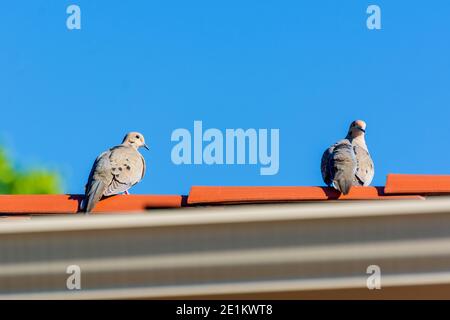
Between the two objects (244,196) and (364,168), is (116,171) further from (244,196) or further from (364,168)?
(244,196)

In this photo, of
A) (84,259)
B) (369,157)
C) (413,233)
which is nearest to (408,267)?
(413,233)

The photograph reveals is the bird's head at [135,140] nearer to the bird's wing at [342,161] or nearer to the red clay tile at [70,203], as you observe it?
the bird's wing at [342,161]

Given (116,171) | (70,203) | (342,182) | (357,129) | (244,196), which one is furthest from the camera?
(357,129)

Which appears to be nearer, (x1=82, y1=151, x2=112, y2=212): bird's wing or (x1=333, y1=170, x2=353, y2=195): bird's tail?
(x1=333, y1=170, x2=353, y2=195): bird's tail

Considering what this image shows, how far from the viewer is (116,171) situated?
7145mm

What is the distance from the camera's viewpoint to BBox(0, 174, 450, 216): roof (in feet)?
15.6

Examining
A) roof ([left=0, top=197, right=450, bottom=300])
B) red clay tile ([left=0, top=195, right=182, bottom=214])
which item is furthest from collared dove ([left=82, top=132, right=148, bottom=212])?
roof ([left=0, top=197, right=450, bottom=300])

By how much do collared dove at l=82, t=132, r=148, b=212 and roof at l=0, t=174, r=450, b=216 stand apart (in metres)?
0.70

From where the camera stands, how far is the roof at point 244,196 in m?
4.77

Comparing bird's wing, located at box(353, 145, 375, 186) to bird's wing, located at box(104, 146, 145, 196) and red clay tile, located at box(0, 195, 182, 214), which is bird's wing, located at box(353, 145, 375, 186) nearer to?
bird's wing, located at box(104, 146, 145, 196)

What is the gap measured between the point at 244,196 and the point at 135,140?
566 centimetres

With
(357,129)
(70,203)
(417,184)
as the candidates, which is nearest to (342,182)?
(417,184)
